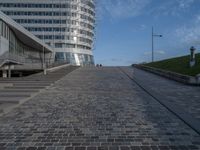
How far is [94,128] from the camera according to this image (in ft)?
26.7

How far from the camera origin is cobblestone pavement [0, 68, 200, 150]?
21.9 ft

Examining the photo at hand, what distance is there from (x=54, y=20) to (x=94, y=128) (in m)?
82.7

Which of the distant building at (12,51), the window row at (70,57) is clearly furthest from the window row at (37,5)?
the distant building at (12,51)

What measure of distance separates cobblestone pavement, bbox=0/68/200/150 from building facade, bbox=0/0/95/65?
75147 mm

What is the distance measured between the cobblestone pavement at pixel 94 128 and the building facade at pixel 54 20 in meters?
75.1

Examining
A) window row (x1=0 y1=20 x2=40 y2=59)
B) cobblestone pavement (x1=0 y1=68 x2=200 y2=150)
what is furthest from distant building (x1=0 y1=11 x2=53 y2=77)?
cobblestone pavement (x1=0 y1=68 x2=200 y2=150)

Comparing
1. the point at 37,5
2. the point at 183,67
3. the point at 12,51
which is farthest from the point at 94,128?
the point at 37,5

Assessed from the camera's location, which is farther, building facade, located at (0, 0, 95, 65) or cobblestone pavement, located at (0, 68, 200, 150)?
building facade, located at (0, 0, 95, 65)

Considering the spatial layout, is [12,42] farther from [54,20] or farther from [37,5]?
[37,5]

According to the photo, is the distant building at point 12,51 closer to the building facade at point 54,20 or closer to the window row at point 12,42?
the window row at point 12,42

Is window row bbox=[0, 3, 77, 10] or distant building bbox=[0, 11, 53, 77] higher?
window row bbox=[0, 3, 77, 10]

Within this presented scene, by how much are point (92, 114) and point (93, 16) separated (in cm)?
8908

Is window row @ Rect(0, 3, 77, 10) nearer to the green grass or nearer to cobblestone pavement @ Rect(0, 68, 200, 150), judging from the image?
the green grass

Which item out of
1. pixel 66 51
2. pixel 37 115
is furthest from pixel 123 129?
pixel 66 51
